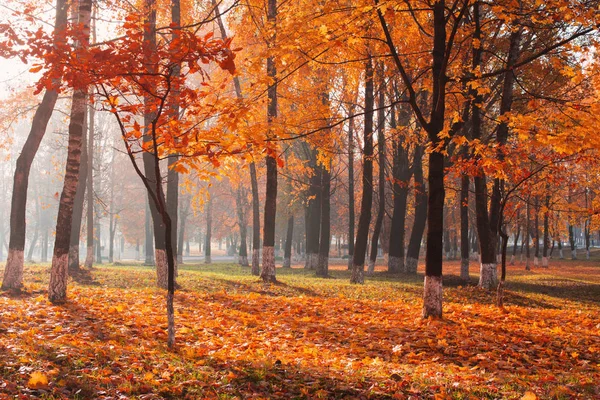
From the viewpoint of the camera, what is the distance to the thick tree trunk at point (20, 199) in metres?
10.8

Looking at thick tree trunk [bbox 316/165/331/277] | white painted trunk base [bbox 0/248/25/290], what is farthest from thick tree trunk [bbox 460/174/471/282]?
white painted trunk base [bbox 0/248/25/290]

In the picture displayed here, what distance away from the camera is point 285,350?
645cm

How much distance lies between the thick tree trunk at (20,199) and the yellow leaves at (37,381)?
7079 mm

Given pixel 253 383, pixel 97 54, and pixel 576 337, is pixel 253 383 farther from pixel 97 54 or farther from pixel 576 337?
pixel 576 337

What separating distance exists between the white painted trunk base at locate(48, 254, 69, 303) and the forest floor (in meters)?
0.29

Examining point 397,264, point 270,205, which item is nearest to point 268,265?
point 270,205

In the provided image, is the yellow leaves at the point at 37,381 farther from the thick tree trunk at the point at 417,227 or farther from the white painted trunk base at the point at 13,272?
the thick tree trunk at the point at 417,227

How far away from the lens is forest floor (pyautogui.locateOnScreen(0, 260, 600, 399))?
4602 millimetres

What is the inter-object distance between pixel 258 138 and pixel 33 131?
741cm

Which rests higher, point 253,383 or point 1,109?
point 1,109

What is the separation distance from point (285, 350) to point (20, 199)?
807cm

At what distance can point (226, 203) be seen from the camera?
43.6 m

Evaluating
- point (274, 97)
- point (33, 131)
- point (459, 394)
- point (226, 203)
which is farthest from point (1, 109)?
point (226, 203)

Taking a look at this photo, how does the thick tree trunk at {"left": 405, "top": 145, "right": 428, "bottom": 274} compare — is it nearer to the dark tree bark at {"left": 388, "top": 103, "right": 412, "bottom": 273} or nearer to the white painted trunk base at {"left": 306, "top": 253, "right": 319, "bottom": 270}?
the dark tree bark at {"left": 388, "top": 103, "right": 412, "bottom": 273}
